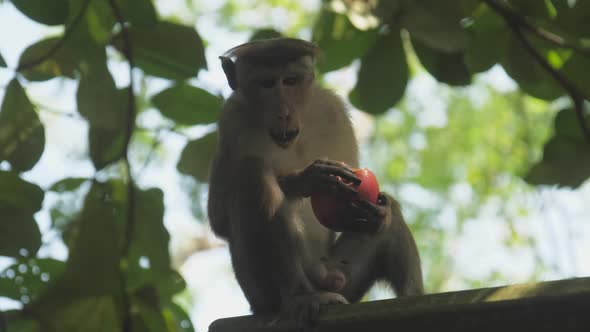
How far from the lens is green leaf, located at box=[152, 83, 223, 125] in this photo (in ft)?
14.0

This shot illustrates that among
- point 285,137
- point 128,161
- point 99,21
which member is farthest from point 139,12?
point 285,137

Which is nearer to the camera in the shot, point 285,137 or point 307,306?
point 307,306

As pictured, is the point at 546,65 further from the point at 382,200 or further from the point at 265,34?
the point at 265,34

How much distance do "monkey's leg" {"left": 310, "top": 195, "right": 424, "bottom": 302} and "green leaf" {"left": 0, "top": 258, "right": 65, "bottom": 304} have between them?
134cm

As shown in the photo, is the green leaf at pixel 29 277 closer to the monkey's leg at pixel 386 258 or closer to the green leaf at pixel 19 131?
the green leaf at pixel 19 131

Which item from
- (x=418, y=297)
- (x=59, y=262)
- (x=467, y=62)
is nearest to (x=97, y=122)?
(x=59, y=262)

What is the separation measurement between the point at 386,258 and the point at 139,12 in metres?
1.77

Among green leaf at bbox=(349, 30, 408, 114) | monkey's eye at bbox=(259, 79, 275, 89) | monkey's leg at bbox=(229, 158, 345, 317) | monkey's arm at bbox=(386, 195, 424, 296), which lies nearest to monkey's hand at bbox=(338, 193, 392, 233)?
monkey's arm at bbox=(386, 195, 424, 296)

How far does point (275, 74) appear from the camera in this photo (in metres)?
4.53

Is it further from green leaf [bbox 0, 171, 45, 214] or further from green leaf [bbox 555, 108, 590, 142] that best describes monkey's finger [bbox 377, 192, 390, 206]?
green leaf [bbox 0, 171, 45, 214]

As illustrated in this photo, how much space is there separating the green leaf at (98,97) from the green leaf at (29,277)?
775mm

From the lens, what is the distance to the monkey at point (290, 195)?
155 inches

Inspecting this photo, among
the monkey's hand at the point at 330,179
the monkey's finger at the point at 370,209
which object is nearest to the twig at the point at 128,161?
the monkey's hand at the point at 330,179

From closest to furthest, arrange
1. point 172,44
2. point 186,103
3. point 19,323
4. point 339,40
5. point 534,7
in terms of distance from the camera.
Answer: point 19,323 < point 534,7 < point 172,44 < point 186,103 < point 339,40
